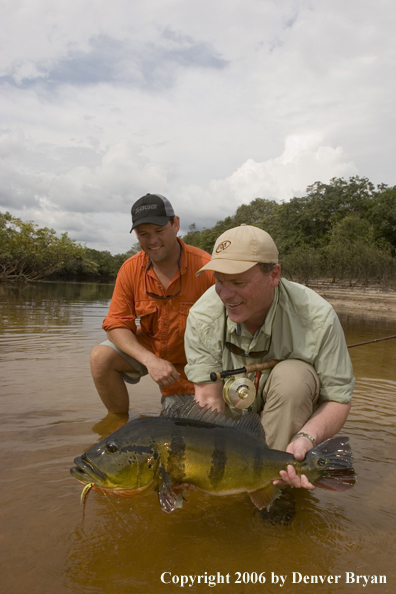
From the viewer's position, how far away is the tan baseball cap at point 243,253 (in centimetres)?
296

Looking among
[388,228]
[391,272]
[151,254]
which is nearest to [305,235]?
[388,228]

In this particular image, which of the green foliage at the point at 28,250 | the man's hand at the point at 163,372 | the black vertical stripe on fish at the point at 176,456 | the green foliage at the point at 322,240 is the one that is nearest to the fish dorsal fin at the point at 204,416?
the black vertical stripe on fish at the point at 176,456

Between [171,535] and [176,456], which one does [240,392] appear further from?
[171,535]

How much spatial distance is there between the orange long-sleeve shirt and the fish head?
2.10m

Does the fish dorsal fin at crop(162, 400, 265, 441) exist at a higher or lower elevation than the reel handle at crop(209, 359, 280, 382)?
lower

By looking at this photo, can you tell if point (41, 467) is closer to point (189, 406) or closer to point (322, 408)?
point (189, 406)

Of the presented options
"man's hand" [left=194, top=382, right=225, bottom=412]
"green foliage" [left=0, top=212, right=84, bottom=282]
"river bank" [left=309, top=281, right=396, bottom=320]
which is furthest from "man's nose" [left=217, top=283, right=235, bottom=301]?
"green foliage" [left=0, top=212, right=84, bottom=282]

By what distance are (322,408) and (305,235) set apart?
58.8 metres

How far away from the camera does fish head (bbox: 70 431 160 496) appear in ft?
7.66

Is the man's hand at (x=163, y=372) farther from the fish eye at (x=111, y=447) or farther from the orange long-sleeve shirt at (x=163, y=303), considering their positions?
the fish eye at (x=111, y=447)

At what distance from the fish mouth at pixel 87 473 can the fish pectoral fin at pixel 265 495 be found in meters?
0.99

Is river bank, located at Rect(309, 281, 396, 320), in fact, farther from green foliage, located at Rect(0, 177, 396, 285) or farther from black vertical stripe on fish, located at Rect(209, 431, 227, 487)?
black vertical stripe on fish, located at Rect(209, 431, 227, 487)

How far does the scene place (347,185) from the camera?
58.5 m

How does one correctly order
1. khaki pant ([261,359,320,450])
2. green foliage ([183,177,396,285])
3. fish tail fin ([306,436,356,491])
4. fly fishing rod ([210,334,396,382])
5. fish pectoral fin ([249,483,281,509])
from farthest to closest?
green foliage ([183,177,396,285]), fly fishing rod ([210,334,396,382]), khaki pant ([261,359,320,450]), fish pectoral fin ([249,483,281,509]), fish tail fin ([306,436,356,491])
